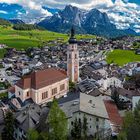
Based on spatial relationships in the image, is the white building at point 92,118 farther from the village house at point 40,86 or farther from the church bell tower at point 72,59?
the church bell tower at point 72,59

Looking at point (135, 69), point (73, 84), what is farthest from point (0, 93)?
point (135, 69)

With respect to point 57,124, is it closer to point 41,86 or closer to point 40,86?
point 40,86

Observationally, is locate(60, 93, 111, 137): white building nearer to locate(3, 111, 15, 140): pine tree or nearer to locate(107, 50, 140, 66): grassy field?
locate(3, 111, 15, 140): pine tree

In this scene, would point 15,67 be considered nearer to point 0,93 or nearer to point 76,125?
point 0,93

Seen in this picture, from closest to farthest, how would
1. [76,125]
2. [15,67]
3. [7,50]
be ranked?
[76,125] < [15,67] < [7,50]

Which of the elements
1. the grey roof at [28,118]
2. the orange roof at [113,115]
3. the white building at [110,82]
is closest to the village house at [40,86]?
the grey roof at [28,118]

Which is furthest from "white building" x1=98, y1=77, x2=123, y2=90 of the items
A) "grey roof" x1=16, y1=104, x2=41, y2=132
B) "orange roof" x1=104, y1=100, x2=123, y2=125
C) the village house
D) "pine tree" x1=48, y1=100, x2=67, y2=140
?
"pine tree" x1=48, y1=100, x2=67, y2=140

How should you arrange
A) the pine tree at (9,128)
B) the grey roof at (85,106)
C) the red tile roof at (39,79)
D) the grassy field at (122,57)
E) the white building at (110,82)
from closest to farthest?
the pine tree at (9,128), the grey roof at (85,106), the red tile roof at (39,79), the white building at (110,82), the grassy field at (122,57)
